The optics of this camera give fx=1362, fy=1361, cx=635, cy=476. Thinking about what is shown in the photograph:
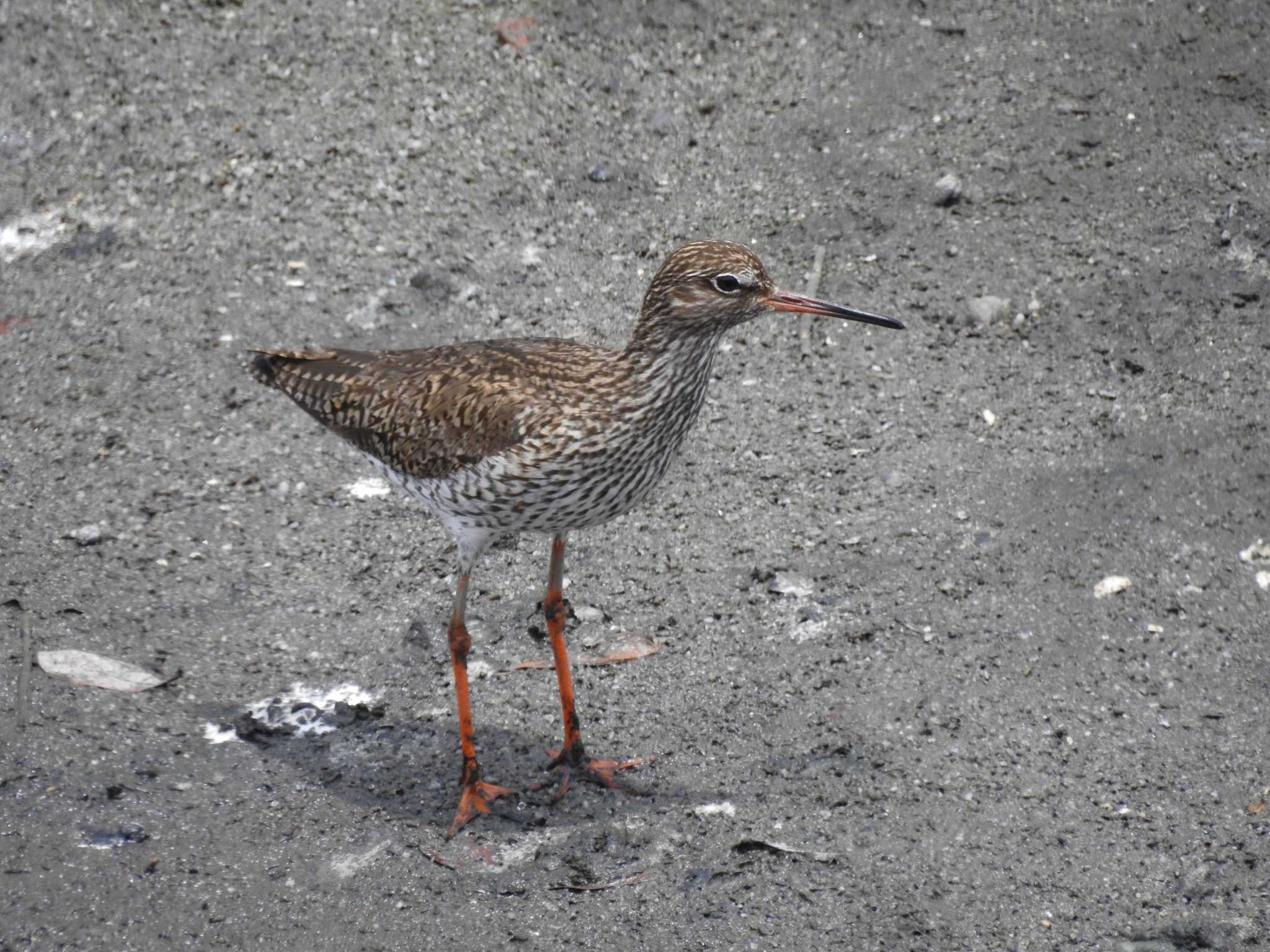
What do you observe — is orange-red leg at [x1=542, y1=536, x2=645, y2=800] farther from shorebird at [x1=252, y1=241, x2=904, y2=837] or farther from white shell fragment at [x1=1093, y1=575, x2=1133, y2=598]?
white shell fragment at [x1=1093, y1=575, x2=1133, y2=598]

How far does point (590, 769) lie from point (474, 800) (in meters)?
0.47

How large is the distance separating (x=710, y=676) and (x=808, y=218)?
329 centimetres

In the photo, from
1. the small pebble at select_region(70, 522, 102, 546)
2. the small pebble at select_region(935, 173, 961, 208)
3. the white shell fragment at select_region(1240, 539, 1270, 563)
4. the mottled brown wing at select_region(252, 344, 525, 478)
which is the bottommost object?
the small pebble at select_region(70, 522, 102, 546)

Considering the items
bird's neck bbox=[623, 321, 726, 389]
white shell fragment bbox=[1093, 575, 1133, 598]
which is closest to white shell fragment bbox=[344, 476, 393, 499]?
bird's neck bbox=[623, 321, 726, 389]

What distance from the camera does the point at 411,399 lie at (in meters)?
5.42

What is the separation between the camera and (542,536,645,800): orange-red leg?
5.37 metres

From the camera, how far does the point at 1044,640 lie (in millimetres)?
5770

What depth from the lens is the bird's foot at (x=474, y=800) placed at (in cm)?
518

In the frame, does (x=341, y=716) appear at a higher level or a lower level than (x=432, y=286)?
lower

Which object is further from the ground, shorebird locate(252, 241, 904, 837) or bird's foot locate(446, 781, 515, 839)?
shorebird locate(252, 241, 904, 837)

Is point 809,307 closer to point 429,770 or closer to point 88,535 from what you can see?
point 429,770

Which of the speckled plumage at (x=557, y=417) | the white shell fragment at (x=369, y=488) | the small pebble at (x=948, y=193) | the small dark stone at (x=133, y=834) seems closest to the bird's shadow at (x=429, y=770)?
the small dark stone at (x=133, y=834)

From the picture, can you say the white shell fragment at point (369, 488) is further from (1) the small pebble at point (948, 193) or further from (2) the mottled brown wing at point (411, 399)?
(1) the small pebble at point (948, 193)

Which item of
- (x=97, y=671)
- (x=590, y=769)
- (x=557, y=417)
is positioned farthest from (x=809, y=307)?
(x=97, y=671)
